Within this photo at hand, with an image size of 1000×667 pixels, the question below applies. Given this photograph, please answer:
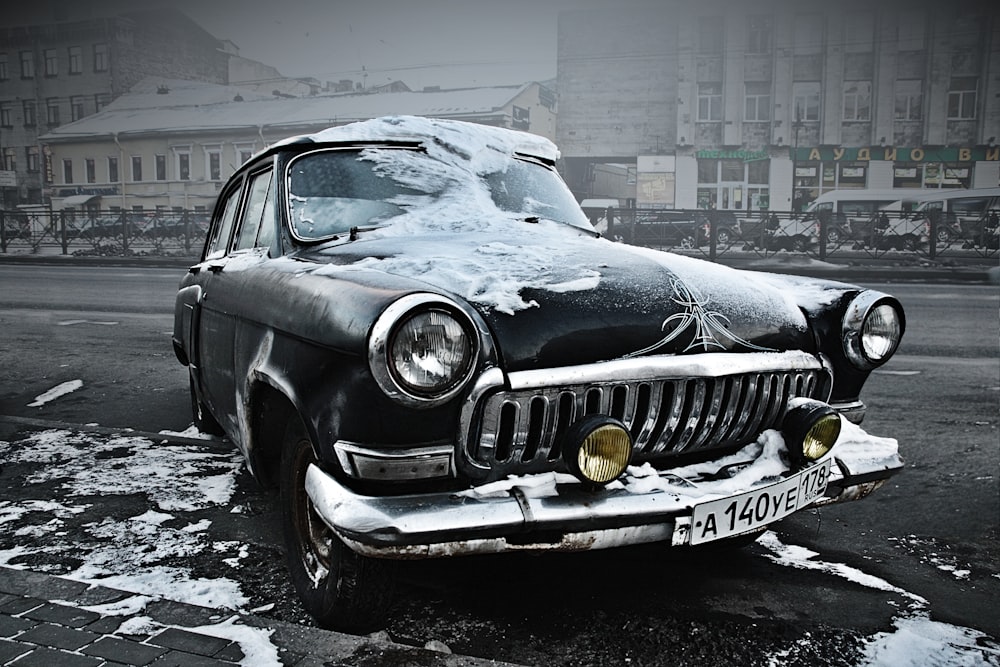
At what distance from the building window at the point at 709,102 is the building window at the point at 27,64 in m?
26.8

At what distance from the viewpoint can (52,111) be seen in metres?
17.5

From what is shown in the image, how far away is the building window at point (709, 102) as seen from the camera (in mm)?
34875

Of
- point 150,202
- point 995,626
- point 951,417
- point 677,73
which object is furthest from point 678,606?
point 677,73

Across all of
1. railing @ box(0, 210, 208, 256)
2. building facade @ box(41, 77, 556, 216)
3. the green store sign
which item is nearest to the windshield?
railing @ box(0, 210, 208, 256)

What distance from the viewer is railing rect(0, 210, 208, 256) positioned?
20.7m

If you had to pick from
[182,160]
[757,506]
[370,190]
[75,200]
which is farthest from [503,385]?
[182,160]

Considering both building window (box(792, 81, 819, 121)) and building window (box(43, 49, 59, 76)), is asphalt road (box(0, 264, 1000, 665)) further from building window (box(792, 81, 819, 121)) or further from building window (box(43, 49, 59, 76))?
building window (box(792, 81, 819, 121))

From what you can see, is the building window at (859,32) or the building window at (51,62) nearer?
the building window at (51,62)

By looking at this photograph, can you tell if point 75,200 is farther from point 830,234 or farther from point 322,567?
point 322,567

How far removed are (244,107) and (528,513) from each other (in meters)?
31.4

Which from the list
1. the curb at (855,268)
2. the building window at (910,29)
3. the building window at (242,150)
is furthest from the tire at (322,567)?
the building window at (910,29)

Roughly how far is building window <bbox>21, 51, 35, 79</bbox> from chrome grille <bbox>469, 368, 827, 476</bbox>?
12.8 metres

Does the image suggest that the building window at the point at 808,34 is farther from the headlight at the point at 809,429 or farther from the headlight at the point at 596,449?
the headlight at the point at 596,449

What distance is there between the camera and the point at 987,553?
354 cm
